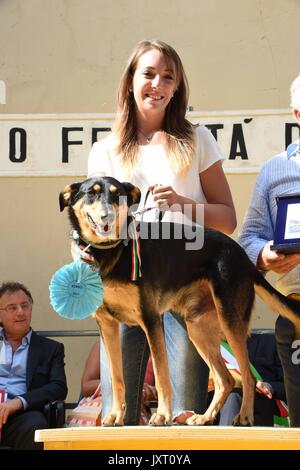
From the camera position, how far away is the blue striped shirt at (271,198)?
11.7ft

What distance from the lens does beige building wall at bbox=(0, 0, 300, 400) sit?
6277mm

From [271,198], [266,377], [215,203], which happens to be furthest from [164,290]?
[266,377]

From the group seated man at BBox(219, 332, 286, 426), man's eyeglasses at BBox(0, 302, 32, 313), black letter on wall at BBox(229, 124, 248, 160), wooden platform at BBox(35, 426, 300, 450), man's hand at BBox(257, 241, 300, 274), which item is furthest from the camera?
black letter on wall at BBox(229, 124, 248, 160)

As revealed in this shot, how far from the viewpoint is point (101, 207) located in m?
2.91

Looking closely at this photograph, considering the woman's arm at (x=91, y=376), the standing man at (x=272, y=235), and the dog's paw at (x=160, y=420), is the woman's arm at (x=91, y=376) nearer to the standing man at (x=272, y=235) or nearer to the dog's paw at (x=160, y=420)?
the standing man at (x=272, y=235)

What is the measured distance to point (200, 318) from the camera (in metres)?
3.19

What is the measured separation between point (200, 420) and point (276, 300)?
489mm

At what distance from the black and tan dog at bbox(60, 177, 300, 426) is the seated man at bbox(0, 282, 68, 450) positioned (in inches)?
91.4

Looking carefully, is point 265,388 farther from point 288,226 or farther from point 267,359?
point 288,226

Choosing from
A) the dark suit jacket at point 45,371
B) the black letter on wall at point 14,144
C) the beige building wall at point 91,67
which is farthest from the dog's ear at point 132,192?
the black letter on wall at point 14,144

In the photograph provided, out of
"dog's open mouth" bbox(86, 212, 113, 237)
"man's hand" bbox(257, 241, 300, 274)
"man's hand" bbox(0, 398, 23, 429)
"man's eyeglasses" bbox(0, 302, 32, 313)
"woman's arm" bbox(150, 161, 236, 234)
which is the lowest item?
"man's hand" bbox(0, 398, 23, 429)

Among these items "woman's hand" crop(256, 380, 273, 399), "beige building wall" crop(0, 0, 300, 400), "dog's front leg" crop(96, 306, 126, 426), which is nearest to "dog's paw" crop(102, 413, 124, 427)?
Answer: "dog's front leg" crop(96, 306, 126, 426)

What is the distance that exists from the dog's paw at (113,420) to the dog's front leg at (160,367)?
12cm

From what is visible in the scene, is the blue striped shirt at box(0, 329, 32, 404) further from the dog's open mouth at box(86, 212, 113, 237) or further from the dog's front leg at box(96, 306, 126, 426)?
the dog's open mouth at box(86, 212, 113, 237)
